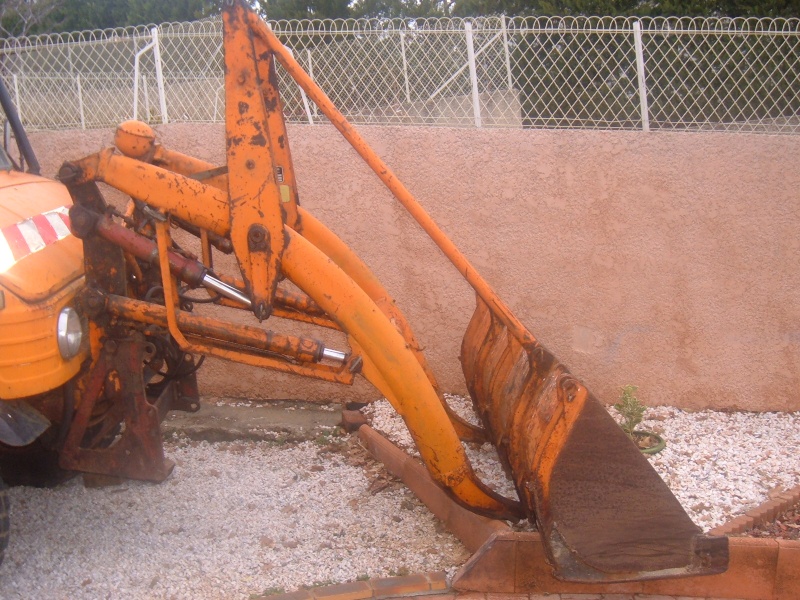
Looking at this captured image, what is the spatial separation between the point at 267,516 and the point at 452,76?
333 centimetres

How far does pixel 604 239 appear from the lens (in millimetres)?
5016

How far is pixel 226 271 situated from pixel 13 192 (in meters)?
1.92

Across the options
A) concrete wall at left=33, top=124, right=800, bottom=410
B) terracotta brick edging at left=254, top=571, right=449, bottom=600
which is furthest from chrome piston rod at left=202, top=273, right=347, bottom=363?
concrete wall at left=33, top=124, right=800, bottom=410

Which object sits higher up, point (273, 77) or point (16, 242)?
point (273, 77)

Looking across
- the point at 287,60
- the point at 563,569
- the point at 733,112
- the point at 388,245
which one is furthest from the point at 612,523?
the point at 733,112

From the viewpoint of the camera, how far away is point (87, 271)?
3.26m

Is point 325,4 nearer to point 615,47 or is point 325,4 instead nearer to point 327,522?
point 615,47

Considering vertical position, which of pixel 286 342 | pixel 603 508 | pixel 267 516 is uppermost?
pixel 286 342

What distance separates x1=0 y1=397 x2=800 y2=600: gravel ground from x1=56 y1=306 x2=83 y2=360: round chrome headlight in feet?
3.28

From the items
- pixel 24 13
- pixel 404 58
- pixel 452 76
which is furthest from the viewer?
pixel 24 13

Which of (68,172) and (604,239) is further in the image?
(604,239)

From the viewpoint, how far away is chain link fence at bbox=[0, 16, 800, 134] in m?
5.32

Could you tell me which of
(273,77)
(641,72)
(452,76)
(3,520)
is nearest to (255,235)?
(273,77)

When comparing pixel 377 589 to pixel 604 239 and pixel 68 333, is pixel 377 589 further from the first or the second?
pixel 604 239
